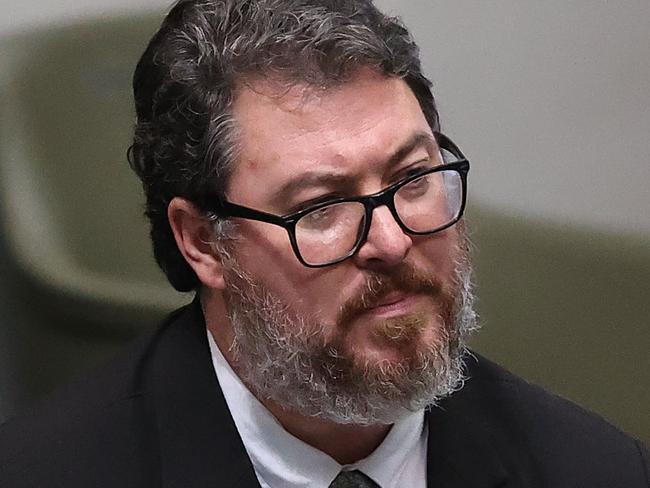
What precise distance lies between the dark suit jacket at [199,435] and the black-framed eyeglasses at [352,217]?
0.22m

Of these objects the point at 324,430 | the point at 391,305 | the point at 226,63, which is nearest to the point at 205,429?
the point at 324,430

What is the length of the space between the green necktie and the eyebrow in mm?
305

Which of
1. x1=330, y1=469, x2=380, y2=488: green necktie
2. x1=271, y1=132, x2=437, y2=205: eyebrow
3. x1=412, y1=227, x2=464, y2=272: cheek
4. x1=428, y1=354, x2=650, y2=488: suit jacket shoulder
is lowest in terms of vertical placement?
x1=330, y1=469, x2=380, y2=488: green necktie

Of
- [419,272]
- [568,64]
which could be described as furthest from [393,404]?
[568,64]

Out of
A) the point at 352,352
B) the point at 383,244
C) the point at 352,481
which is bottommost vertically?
the point at 352,481

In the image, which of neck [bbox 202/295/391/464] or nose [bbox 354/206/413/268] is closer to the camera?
nose [bbox 354/206/413/268]

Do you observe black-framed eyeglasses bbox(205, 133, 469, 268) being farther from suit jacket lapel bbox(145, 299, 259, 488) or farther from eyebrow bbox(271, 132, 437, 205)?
suit jacket lapel bbox(145, 299, 259, 488)

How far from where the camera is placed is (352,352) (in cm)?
108

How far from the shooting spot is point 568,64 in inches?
68.4

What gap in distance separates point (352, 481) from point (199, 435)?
17cm

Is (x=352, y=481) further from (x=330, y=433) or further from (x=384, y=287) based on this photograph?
(x=384, y=287)

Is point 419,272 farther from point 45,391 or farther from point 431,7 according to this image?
point 45,391

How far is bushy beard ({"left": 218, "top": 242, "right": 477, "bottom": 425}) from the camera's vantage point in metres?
1.08

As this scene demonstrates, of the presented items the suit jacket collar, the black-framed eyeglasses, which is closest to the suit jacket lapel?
the suit jacket collar
